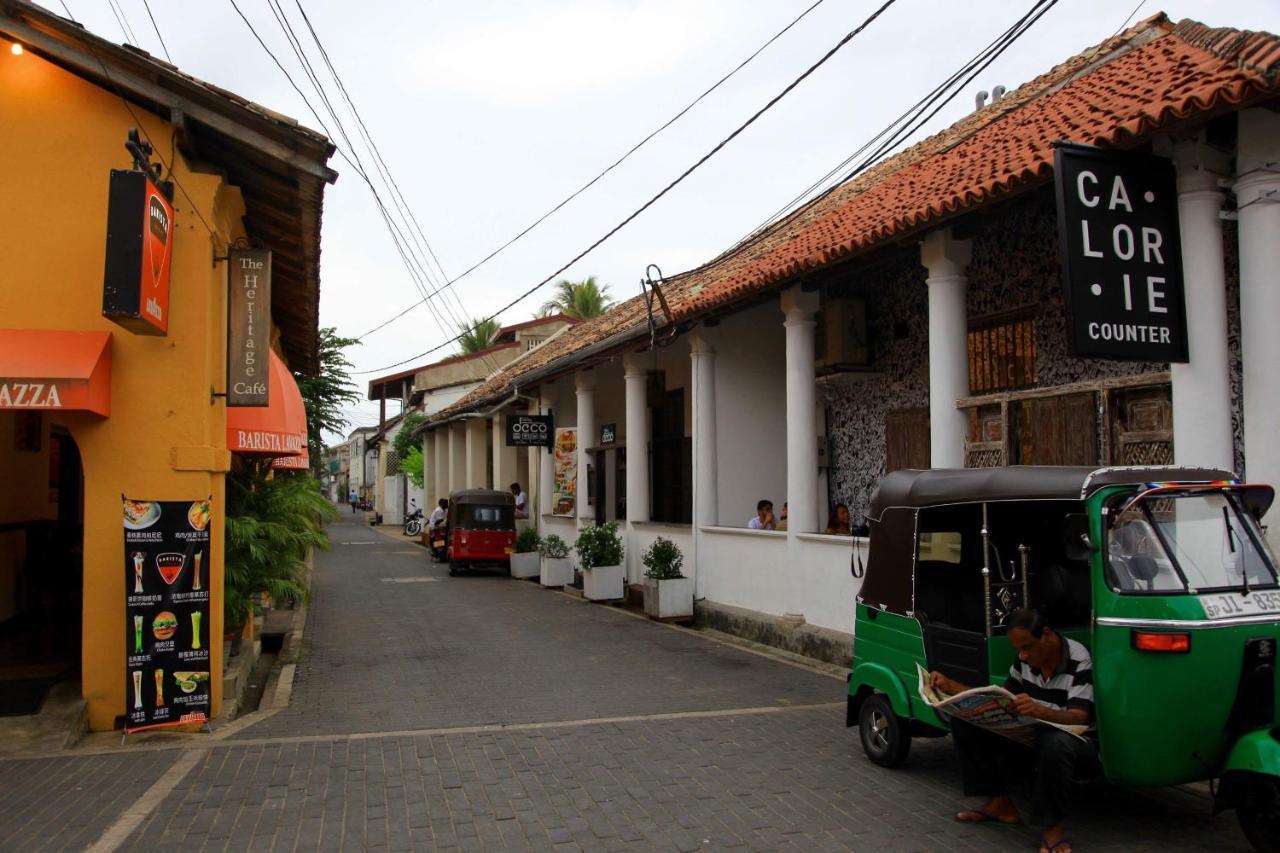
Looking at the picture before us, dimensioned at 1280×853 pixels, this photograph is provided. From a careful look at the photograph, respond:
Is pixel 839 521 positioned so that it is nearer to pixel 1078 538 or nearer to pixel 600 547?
pixel 600 547

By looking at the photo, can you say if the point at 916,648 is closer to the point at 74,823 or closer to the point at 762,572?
the point at 74,823

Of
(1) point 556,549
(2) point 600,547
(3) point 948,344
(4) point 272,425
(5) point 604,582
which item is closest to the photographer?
(3) point 948,344

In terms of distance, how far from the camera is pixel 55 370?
24.7 ft

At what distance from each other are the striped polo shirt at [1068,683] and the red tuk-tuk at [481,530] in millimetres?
18126

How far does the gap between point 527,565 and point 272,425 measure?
12399 mm

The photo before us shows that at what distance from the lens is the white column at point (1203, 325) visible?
262 inches

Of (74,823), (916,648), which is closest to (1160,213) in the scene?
(916,648)

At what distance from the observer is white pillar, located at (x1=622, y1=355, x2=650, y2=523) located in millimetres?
16734

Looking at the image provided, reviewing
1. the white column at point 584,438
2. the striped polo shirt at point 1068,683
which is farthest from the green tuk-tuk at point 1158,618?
the white column at point 584,438

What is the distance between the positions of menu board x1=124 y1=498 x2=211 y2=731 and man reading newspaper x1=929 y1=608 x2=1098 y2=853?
5757mm

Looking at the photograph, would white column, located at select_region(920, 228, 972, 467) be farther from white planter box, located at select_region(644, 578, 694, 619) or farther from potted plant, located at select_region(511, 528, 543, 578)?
potted plant, located at select_region(511, 528, 543, 578)

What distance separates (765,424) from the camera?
14.7 metres

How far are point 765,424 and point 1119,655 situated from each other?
9.96 meters

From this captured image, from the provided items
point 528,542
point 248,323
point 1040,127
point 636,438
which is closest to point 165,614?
point 248,323
